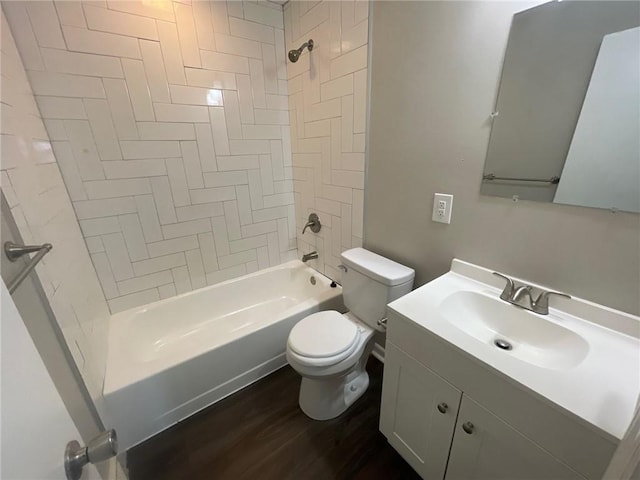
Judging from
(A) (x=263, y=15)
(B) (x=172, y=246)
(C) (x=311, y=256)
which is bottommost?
(C) (x=311, y=256)

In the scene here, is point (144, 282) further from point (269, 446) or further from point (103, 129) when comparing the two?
point (269, 446)

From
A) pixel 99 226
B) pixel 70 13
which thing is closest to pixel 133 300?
pixel 99 226

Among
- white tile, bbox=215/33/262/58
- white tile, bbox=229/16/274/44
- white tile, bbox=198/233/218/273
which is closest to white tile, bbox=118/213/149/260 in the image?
white tile, bbox=198/233/218/273

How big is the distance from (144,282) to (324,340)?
1.31m

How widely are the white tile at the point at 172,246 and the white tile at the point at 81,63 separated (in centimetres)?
99

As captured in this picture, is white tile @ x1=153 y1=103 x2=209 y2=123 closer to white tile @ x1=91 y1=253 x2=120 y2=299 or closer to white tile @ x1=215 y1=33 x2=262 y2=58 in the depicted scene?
white tile @ x1=215 y1=33 x2=262 y2=58

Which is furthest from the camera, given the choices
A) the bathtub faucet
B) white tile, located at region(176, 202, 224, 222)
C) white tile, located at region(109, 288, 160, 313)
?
the bathtub faucet

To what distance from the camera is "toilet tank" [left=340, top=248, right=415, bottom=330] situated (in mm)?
1314

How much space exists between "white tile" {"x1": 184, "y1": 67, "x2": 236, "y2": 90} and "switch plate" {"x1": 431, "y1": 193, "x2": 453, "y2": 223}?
5.06 ft

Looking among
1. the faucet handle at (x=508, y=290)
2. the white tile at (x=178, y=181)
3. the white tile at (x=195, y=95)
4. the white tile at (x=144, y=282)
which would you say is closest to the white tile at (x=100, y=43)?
the white tile at (x=195, y=95)

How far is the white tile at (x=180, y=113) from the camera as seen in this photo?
5.24ft

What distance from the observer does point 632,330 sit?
790 mm

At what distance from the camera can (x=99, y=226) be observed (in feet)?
5.09

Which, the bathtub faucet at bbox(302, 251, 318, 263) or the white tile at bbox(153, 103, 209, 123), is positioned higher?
the white tile at bbox(153, 103, 209, 123)
